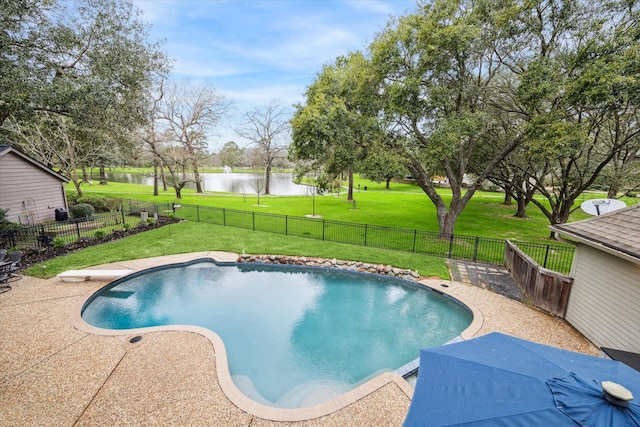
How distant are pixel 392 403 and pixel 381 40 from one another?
13103 mm

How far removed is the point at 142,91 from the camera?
39.2 feet

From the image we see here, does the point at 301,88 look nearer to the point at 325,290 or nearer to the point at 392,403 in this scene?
the point at 325,290

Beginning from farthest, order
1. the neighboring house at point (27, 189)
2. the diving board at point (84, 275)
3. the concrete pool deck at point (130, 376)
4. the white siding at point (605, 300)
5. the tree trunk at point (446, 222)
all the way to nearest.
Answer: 1. the tree trunk at point (446, 222)
2. the neighboring house at point (27, 189)
3. the diving board at point (84, 275)
4. the white siding at point (605, 300)
5. the concrete pool deck at point (130, 376)

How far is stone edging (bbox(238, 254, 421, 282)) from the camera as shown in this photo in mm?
9966

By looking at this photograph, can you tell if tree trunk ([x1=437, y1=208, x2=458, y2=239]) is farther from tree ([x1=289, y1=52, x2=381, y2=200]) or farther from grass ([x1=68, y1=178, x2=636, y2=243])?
tree ([x1=289, y1=52, x2=381, y2=200])

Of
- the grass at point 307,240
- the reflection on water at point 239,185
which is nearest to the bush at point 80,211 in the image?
the grass at point 307,240

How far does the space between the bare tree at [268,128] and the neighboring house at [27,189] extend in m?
19.5

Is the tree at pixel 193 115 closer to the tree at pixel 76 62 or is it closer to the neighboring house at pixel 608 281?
the tree at pixel 76 62

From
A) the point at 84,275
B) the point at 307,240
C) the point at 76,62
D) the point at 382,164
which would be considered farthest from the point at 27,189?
the point at 382,164

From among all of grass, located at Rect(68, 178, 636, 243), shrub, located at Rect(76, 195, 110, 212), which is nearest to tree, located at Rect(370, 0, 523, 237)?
grass, located at Rect(68, 178, 636, 243)

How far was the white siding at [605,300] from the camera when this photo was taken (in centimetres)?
531

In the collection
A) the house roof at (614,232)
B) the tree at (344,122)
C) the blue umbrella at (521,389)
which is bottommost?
the blue umbrella at (521,389)

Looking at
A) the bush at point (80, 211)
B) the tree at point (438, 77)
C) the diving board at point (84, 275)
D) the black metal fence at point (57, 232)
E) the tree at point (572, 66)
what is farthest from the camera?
the bush at point (80, 211)

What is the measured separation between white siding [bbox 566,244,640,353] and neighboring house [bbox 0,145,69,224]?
21.6 meters
